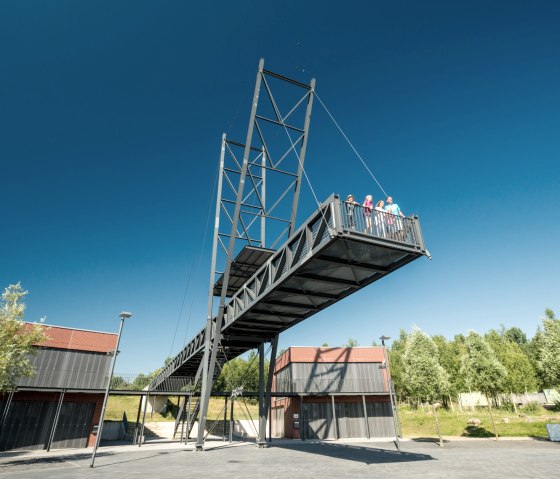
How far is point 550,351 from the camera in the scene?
21484 mm

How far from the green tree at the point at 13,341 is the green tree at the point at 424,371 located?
2233cm

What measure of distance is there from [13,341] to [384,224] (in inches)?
667

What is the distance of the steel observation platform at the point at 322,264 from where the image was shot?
9.19 meters

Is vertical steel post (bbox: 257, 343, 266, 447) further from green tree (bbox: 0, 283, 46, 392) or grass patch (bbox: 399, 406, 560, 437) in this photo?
grass patch (bbox: 399, 406, 560, 437)

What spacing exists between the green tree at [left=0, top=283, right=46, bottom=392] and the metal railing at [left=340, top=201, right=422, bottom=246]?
15.2 meters

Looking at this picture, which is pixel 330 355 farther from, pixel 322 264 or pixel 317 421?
pixel 322 264

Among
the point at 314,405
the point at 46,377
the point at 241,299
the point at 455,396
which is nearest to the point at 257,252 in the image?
the point at 241,299

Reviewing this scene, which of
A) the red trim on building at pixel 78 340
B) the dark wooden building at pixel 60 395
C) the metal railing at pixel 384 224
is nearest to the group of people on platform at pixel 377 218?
the metal railing at pixel 384 224

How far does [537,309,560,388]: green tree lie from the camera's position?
69.1 feet

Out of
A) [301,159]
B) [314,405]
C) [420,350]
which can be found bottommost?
[314,405]

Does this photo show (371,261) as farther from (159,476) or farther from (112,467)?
(112,467)

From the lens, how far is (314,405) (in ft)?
99.5

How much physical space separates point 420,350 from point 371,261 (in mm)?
16778

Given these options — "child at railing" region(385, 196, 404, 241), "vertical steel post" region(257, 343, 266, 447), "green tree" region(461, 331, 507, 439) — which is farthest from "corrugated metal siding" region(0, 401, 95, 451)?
"green tree" region(461, 331, 507, 439)
